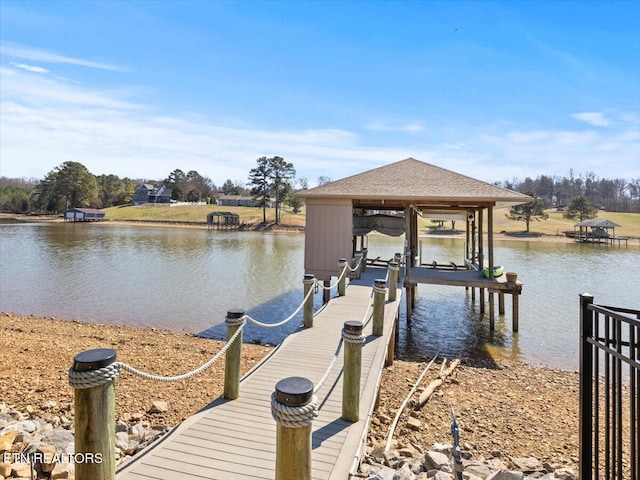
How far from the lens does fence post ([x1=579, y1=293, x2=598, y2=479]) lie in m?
2.98

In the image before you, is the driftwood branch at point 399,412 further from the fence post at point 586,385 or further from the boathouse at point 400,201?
the boathouse at point 400,201

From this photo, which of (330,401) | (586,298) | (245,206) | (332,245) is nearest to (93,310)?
(332,245)

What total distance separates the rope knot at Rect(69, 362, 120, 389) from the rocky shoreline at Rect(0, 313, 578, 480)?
200 cm

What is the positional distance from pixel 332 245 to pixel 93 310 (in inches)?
381

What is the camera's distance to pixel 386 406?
711 cm

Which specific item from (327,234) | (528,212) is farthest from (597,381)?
(528,212)

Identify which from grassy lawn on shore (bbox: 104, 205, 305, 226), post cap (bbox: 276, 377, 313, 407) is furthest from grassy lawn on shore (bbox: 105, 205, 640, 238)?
post cap (bbox: 276, 377, 313, 407)

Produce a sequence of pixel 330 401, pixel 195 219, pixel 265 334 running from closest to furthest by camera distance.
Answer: pixel 330 401 → pixel 265 334 → pixel 195 219

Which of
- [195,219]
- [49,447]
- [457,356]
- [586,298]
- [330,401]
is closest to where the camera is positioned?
[586,298]

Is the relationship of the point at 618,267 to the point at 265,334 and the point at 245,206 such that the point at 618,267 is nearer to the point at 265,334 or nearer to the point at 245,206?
the point at 265,334

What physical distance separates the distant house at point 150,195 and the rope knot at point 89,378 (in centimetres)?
9301

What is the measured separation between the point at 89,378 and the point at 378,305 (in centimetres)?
597

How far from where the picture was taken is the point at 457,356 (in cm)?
1124

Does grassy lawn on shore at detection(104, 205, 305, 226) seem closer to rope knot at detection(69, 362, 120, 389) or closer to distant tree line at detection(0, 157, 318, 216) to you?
distant tree line at detection(0, 157, 318, 216)
